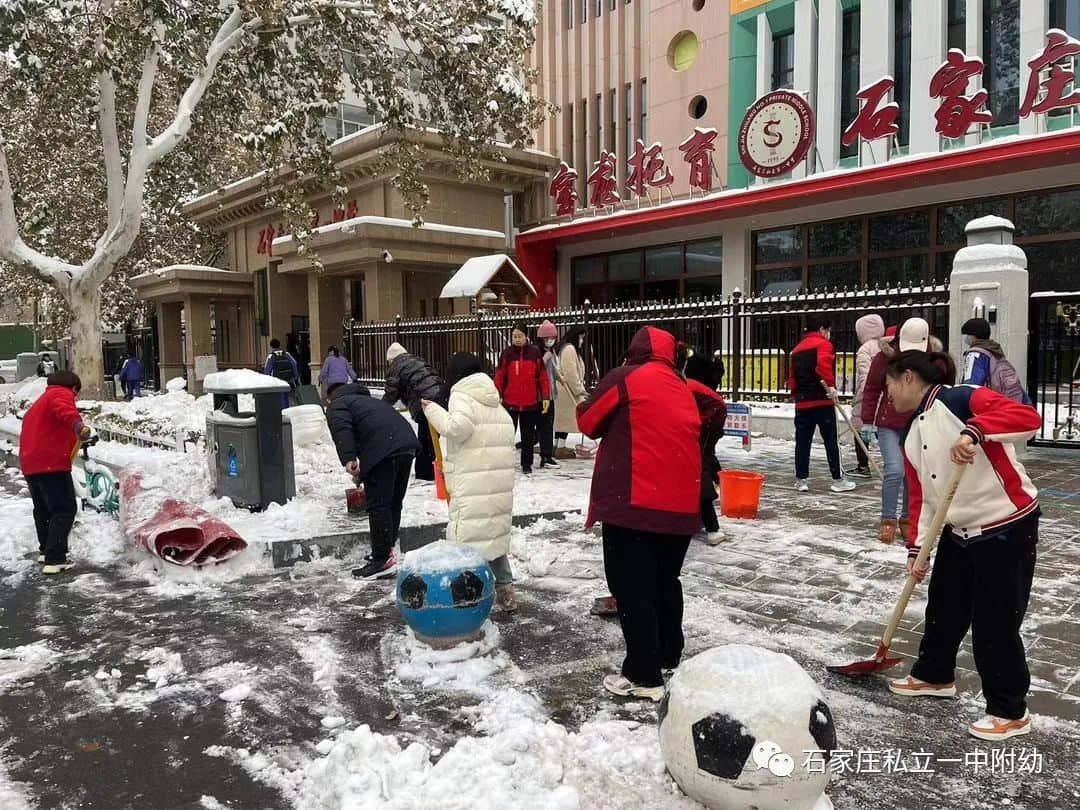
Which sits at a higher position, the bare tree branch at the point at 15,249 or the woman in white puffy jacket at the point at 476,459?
the bare tree branch at the point at 15,249

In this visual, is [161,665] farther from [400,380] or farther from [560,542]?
[560,542]

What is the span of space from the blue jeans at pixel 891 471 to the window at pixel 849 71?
48.3ft

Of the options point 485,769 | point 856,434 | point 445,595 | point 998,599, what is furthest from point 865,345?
point 485,769

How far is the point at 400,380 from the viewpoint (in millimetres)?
6273

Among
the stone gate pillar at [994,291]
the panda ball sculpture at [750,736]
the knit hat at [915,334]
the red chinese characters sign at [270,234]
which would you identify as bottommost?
the panda ball sculpture at [750,736]

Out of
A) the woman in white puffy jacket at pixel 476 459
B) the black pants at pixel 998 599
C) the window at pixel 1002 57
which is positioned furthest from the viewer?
the window at pixel 1002 57

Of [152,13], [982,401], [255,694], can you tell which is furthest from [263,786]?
[152,13]

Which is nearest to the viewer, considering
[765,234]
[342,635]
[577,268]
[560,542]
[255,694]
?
[255,694]

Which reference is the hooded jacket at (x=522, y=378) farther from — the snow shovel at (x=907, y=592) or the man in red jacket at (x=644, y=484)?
the snow shovel at (x=907, y=592)

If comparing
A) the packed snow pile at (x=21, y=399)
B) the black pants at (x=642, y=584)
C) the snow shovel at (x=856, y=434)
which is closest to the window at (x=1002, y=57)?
the snow shovel at (x=856, y=434)

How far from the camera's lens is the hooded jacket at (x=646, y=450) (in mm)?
3479

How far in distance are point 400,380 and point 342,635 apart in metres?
2.27

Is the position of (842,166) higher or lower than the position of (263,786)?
higher

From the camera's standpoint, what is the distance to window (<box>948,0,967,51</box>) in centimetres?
1712
